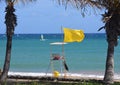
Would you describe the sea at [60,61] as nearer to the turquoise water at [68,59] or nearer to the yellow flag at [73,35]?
the turquoise water at [68,59]

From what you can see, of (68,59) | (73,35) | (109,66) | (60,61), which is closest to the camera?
(109,66)

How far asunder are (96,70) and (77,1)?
16793 millimetres

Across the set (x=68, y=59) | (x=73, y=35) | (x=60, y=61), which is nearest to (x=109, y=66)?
(x=73, y=35)

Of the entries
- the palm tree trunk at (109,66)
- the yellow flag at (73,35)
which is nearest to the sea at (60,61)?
the yellow flag at (73,35)

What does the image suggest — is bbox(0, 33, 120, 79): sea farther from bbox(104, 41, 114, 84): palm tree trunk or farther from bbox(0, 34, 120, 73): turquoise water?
bbox(104, 41, 114, 84): palm tree trunk

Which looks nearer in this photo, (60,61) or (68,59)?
(60,61)

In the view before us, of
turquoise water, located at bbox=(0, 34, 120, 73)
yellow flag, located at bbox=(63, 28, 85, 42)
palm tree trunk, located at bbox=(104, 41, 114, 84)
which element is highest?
yellow flag, located at bbox=(63, 28, 85, 42)

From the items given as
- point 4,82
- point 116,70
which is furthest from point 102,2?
point 116,70

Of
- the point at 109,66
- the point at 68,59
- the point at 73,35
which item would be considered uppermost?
the point at 73,35

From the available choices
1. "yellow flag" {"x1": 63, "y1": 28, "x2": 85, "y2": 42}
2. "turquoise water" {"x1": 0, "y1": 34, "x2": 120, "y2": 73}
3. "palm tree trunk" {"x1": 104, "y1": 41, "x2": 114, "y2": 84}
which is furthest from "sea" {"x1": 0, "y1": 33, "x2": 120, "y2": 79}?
"palm tree trunk" {"x1": 104, "y1": 41, "x2": 114, "y2": 84}

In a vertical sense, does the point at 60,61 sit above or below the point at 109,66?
below

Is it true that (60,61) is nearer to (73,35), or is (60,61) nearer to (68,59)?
(73,35)

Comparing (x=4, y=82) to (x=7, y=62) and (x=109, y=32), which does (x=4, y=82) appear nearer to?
(x=7, y=62)

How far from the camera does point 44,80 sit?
21.3 metres
